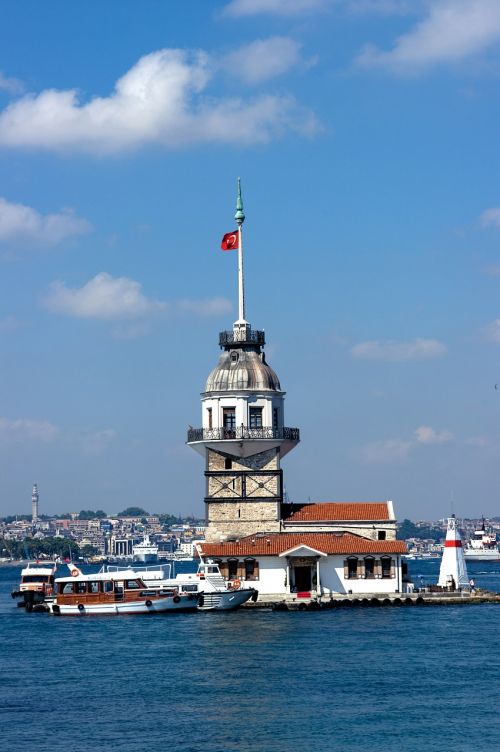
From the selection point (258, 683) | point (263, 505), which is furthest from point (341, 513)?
point (258, 683)

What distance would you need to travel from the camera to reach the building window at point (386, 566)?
7800 centimetres

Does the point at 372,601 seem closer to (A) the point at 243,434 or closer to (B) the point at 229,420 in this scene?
(A) the point at 243,434

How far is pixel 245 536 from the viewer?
8150 cm

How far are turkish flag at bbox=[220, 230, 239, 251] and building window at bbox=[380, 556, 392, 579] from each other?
21.1 metres

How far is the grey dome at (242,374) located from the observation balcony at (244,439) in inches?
98.5

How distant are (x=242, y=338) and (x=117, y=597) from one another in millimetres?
17446

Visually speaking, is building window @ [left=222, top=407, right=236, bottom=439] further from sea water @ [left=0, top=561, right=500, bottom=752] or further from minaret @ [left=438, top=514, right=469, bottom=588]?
minaret @ [left=438, top=514, right=469, bottom=588]

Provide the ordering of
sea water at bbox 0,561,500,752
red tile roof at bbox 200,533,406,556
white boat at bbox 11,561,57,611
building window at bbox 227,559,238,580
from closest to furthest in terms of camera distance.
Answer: sea water at bbox 0,561,500,752 < red tile roof at bbox 200,533,406,556 < building window at bbox 227,559,238,580 < white boat at bbox 11,561,57,611

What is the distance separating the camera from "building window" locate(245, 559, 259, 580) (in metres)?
77.2

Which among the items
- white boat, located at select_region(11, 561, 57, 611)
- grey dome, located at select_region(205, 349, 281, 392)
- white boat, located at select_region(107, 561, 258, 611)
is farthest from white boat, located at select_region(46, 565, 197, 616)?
grey dome, located at select_region(205, 349, 281, 392)

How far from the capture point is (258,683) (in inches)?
1927

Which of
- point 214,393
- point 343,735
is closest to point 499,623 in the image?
point 214,393

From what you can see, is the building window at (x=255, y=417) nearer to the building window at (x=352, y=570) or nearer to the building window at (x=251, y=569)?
the building window at (x=251, y=569)

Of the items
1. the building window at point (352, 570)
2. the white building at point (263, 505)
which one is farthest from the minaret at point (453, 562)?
the building window at point (352, 570)
